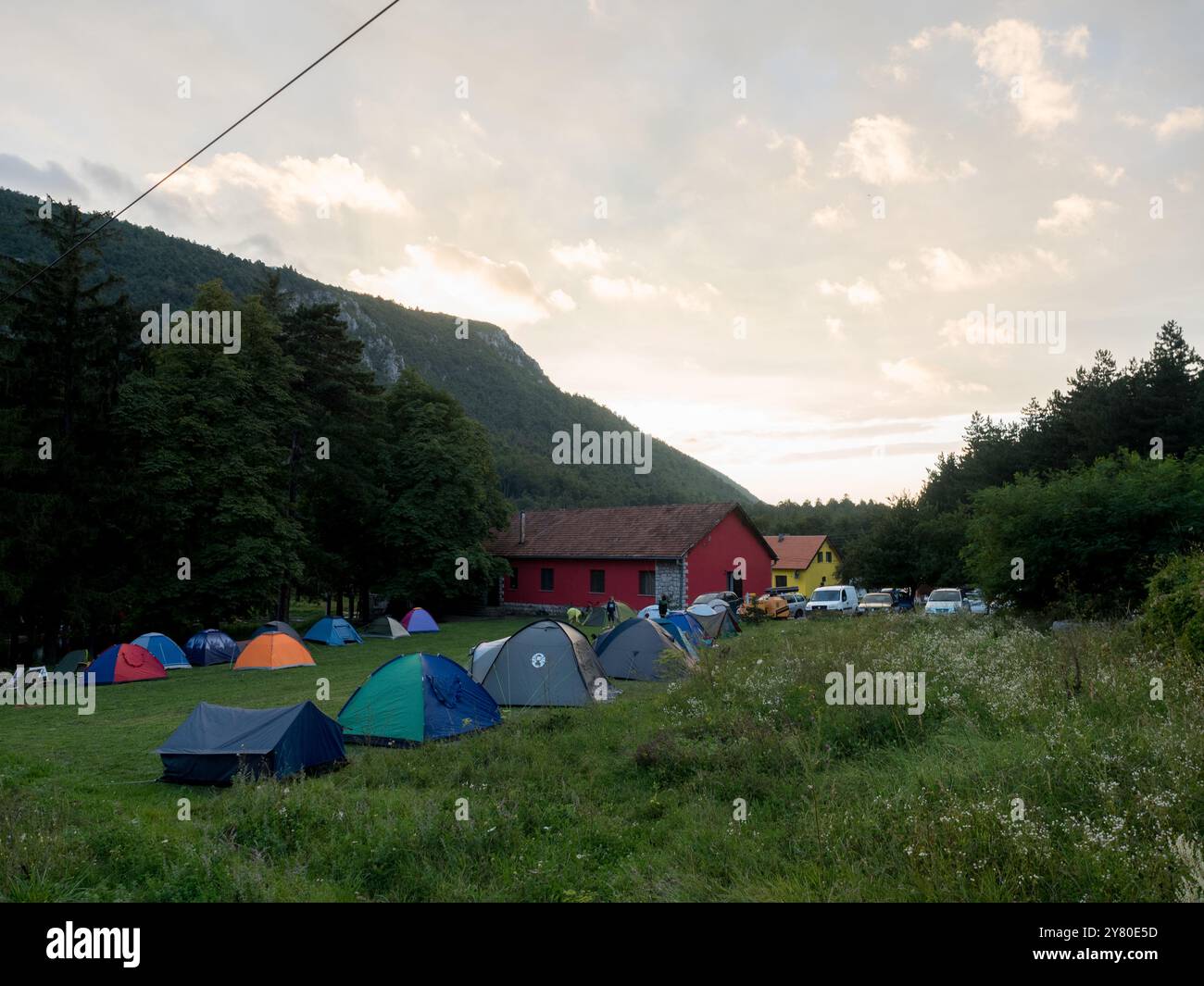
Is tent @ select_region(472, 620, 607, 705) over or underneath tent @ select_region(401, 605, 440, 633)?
over

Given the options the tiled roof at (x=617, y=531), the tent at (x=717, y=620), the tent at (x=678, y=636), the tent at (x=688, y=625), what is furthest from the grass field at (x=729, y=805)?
the tiled roof at (x=617, y=531)

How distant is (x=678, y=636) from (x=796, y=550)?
42765 millimetres

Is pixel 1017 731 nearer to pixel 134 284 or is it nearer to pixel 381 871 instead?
pixel 381 871

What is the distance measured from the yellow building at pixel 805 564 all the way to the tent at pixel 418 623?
3162cm

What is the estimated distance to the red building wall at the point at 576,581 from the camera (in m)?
36.9

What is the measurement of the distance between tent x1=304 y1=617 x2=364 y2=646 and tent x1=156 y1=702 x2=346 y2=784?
18216 millimetres

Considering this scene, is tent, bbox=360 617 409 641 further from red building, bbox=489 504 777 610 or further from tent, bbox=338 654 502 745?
tent, bbox=338 654 502 745

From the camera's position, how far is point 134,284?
2458 inches

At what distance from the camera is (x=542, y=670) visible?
13961mm

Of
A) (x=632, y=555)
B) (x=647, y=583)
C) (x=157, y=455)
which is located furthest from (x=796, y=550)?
(x=157, y=455)

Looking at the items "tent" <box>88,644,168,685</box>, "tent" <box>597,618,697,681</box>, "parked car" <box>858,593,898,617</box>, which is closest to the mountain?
"parked car" <box>858,593,898,617</box>

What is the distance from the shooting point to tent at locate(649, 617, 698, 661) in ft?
57.2
